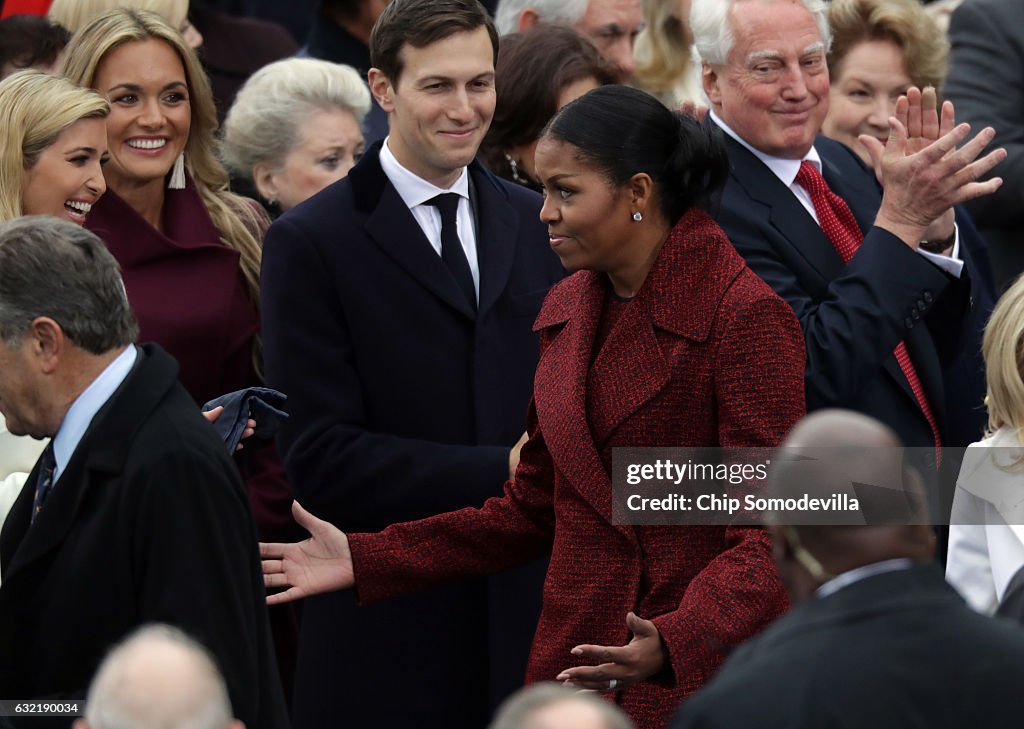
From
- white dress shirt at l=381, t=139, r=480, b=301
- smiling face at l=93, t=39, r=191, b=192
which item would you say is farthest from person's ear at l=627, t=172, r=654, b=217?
smiling face at l=93, t=39, r=191, b=192

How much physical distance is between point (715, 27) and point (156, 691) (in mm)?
2835

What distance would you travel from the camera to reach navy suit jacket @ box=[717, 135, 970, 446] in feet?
13.8

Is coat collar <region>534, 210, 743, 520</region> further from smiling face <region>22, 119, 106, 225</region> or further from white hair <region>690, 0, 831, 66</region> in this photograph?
smiling face <region>22, 119, 106, 225</region>

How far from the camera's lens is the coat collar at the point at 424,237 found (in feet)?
15.5

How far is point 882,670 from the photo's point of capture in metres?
2.52

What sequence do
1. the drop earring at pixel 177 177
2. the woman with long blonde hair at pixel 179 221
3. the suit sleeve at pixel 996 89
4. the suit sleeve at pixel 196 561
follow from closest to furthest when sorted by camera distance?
the suit sleeve at pixel 196 561 → the woman with long blonde hair at pixel 179 221 → the drop earring at pixel 177 177 → the suit sleeve at pixel 996 89

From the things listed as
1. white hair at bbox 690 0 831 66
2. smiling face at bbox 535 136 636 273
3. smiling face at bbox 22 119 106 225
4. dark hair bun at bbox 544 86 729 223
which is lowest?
smiling face at bbox 535 136 636 273

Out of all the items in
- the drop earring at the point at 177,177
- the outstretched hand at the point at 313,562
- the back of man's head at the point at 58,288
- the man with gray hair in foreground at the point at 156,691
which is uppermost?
the drop earring at the point at 177,177

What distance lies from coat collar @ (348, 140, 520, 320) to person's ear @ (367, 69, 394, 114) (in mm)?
108

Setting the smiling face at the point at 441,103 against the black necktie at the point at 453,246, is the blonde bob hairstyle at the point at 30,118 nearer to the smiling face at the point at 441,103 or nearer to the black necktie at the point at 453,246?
the smiling face at the point at 441,103

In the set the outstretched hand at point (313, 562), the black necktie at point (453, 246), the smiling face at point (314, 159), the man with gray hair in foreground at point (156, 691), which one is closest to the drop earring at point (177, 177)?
the smiling face at point (314, 159)

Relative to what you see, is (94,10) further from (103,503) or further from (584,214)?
(103,503)

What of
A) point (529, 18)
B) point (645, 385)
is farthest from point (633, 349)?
point (529, 18)

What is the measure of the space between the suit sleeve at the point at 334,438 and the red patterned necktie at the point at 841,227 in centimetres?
97
